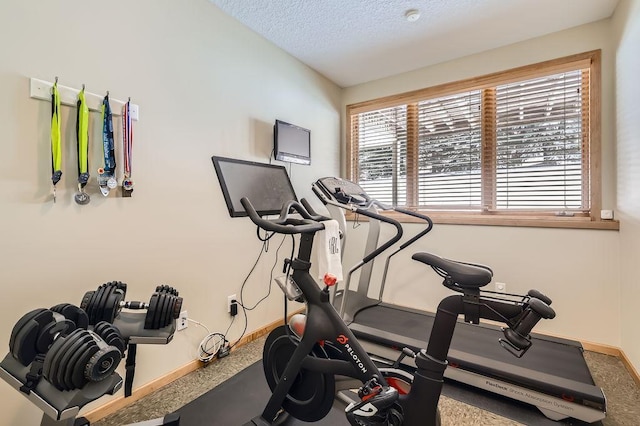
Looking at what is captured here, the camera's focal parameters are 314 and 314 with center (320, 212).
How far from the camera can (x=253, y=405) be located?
191 centimetres

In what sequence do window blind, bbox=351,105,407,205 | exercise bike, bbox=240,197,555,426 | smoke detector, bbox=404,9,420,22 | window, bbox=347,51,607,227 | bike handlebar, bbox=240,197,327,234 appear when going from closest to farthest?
exercise bike, bbox=240,197,555,426, bike handlebar, bbox=240,197,327,234, smoke detector, bbox=404,9,420,22, window, bbox=347,51,607,227, window blind, bbox=351,105,407,205

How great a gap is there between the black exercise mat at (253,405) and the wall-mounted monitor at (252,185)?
1166mm

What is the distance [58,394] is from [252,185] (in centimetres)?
136

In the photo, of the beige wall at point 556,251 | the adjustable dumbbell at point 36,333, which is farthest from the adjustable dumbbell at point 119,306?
the beige wall at point 556,251

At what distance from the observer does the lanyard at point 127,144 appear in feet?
6.11

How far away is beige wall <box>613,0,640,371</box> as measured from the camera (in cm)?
214

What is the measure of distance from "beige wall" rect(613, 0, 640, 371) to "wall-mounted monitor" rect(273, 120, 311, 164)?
8.45 feet

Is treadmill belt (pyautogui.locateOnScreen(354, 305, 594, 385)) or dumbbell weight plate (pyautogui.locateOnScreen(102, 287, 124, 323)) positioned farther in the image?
treadmill belt (pyautogui.locateOnScreen(354, 305, 594, 385))

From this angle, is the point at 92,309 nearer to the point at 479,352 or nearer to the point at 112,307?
the point at 112,307

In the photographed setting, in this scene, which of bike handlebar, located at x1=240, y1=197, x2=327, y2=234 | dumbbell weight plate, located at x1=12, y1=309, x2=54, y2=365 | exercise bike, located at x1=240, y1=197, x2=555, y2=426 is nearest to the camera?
dumbbell weight plate, located at x1=12, y1=309, x2=54, y2=365

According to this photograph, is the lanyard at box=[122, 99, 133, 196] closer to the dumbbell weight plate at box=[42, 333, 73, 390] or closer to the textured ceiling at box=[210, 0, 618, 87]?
the dumbbell weight plate at box=[42, 333, 73, 390]

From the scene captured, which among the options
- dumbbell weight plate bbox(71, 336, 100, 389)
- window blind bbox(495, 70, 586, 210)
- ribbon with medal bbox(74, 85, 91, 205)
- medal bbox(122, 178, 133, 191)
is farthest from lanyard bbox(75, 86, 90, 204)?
window blind bbox(495, 70, 586, 210)

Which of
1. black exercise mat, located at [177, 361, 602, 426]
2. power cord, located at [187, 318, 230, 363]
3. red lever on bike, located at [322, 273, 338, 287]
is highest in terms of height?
red lever on bike, located at [322, 273, 338, 287]

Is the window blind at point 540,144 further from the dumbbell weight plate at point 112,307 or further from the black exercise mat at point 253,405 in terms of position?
the dumbbell weight plate at point 112,307
